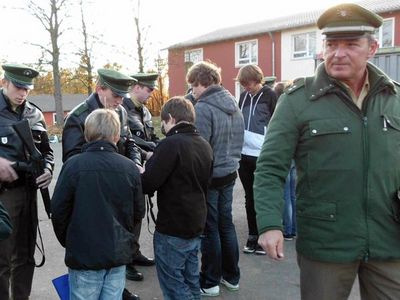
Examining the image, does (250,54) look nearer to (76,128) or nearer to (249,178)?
(249,178)

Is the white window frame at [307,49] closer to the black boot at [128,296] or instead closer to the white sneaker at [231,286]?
the white sneaker at [231,286]

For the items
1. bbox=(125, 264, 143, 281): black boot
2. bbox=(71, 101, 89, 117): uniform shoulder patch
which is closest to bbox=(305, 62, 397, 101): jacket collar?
bbox=(71, 101, 89, 117): uniform shoulder patch

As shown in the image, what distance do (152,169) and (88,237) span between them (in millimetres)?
688

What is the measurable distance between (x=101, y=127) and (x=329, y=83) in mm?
1479

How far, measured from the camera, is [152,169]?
10.7 feet

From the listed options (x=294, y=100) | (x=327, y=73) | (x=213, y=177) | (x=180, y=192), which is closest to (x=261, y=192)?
(x=294, y=100)

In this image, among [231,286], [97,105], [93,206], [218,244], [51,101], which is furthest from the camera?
[51,101]

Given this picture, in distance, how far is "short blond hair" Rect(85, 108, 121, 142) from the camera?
117 inches

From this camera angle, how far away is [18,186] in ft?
11.5

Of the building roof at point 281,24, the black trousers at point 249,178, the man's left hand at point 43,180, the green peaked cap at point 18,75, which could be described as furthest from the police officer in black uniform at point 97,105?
the building roof at point 281,24

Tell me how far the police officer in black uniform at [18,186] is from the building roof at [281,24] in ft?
67.3

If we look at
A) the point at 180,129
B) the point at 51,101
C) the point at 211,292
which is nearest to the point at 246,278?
the point at 211,292

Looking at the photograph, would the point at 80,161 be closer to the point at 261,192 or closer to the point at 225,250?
the point at 261,192

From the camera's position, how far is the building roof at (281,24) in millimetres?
23534
